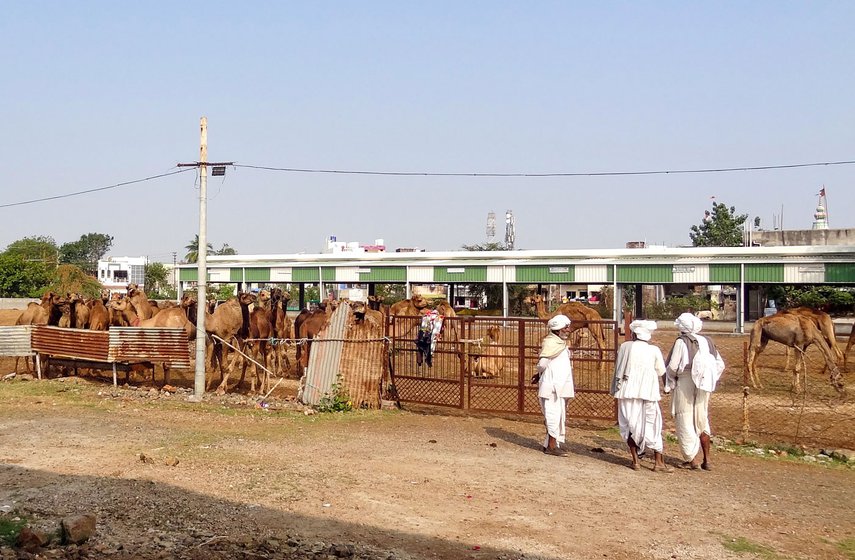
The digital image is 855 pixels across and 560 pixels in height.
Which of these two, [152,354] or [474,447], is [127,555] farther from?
[152,354]

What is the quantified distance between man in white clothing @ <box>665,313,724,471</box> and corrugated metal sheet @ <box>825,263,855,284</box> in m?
29.0

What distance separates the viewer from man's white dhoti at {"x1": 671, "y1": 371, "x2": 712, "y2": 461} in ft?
33.7

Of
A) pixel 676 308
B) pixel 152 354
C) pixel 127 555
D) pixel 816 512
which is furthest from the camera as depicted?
pixel 676 308

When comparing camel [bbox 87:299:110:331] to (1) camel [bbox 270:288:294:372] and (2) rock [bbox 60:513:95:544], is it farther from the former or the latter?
(2) rock [bbox 60:513:95:544]

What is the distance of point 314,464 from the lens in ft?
33.4

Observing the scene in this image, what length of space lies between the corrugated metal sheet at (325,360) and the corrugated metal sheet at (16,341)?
27.2 feet

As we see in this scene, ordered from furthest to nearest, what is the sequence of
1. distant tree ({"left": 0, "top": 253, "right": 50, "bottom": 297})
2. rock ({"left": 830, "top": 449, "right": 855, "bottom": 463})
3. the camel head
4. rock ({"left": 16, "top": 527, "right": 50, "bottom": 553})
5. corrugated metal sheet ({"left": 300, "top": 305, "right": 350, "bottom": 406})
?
distant tree ({"left": 0, "top": 253, "right": 50, "bottom": 297}) → the camel head → corrugated metal sheet ({"left": 300, "top": 305, "right": 350, "bottom": 406}) → rock ({"left": 830, "top": 449, "right": 855, "bottom": 463}) → rock ({"left": 16, "top": 527, "right": 50, "bottom": 553})

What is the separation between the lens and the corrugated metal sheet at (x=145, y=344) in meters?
17.1

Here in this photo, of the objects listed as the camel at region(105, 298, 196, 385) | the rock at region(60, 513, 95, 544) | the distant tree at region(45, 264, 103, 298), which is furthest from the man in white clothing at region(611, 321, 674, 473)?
the distant tree at region(45, 264, 103, 298)

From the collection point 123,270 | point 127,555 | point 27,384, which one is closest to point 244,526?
point 127,555

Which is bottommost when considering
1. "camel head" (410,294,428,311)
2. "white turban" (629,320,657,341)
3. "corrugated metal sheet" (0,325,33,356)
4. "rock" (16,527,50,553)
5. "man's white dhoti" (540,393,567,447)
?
"rock" (16,527,50,553)

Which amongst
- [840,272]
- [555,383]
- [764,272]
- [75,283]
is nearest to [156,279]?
[75,283]

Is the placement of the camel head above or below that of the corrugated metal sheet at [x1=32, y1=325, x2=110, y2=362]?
above

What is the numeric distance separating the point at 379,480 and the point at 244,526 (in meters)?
2.18
